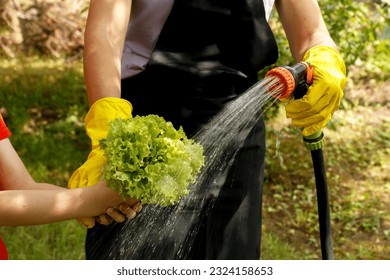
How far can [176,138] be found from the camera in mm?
1978

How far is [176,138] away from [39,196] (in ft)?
1.58

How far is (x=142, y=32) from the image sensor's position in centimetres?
255

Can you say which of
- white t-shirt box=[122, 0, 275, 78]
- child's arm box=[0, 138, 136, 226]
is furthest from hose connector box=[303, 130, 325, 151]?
child's arm box=[0, 138, 136, 226]

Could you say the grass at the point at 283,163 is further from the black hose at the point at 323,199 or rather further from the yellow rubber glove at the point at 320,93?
the yellow rubber glove at the point at 320,93

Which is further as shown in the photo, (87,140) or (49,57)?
(49,57)

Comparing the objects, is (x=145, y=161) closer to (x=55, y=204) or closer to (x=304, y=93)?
(x=55, y=204)

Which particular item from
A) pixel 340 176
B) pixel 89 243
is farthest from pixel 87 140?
pixel 89 243

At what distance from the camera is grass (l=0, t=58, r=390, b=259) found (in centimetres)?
459

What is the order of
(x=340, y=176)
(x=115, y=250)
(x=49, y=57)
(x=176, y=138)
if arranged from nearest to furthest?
(x=176, y=138)
(x=115, y=250)
(x=340, y=176)
(x=49, y=57)

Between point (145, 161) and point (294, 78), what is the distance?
74 cm

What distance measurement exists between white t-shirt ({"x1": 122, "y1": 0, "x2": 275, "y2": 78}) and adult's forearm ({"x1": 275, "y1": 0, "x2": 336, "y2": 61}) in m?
0.53

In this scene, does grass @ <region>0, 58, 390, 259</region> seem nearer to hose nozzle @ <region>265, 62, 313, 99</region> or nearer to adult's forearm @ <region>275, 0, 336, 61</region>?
adult's forearm @ <region>275, 0, 336, 61</region>

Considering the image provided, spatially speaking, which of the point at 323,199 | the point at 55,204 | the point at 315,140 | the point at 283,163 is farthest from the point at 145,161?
the point at 283,163

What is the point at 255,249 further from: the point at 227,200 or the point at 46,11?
the point at 46,11
